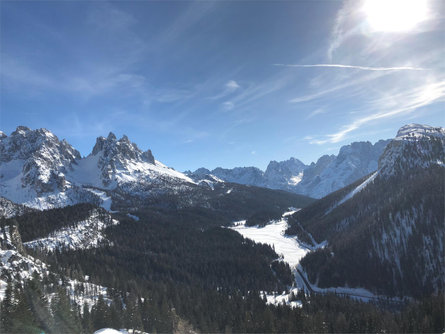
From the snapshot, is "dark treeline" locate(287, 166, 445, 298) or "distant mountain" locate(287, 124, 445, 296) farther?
"distant mountain" locate(287, 124, 445, 296)

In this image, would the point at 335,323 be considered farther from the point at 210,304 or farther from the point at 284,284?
the point at 284,284

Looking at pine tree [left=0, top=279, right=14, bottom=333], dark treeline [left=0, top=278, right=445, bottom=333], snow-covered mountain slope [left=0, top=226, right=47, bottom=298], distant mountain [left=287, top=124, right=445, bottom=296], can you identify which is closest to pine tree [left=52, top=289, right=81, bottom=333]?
dark treeline [left=0, top=278, right=445, bottom=333]

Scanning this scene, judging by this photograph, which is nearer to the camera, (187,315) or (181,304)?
(187,315)

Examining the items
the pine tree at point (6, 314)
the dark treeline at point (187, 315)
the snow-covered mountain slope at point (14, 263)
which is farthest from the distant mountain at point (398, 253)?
the pine tree at point (6, 314)

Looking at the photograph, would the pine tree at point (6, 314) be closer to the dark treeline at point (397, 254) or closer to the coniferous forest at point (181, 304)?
the coniferous forest at point (181, 304)

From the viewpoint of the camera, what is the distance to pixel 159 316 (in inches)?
3278

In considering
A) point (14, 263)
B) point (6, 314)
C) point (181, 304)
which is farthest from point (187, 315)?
point (14, 263)

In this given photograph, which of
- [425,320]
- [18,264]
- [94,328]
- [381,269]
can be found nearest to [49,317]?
[94,328]

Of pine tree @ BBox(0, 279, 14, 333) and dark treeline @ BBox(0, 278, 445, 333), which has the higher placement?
pine tree @ BBox(0, 279, 14, 333)

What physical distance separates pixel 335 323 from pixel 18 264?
124 meters

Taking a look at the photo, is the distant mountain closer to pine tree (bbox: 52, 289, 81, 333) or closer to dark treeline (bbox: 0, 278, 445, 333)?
dark treeline (bbox: 0, 278, 445, 333)

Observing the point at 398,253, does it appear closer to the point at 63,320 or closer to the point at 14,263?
the point at 63,320

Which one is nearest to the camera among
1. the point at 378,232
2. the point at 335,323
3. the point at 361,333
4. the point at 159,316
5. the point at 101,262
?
the point at 159,316

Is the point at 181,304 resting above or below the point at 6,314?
below
